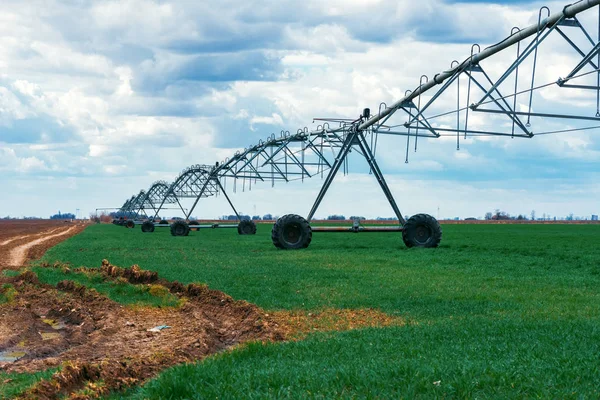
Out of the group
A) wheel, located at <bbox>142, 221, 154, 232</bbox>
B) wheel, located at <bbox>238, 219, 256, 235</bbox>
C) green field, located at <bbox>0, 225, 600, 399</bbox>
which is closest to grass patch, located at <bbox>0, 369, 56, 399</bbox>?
green field, located at <bbox>0, 225, 600, 399</bbox>

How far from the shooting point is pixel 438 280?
15750mm

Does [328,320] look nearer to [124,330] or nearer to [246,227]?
[124,330]

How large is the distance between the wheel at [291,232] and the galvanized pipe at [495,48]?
426 cm

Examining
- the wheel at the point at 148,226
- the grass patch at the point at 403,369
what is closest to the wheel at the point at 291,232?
the grass patch at the point at 403,369

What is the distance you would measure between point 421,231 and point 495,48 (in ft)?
36.6

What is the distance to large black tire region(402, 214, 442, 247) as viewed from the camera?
26.7 metres

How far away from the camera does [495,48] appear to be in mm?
16641

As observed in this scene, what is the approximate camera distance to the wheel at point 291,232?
87.8 ft

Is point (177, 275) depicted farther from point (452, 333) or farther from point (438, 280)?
point (452, 333)

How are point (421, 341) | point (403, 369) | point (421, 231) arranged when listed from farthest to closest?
Answer: point (421, 231)
point (421, 341)
point (403, 369)

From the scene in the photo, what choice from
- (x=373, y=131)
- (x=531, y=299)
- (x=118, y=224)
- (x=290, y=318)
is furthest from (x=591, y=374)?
(x=118, y=224)

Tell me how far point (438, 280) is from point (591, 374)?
9.58 m

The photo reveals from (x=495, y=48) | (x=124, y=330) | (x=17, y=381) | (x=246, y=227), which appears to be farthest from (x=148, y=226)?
(x=17, y=381)

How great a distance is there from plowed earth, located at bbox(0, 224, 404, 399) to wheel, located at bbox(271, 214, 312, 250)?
11286mm
